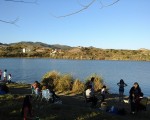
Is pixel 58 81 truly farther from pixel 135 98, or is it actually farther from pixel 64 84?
pixel 135 98

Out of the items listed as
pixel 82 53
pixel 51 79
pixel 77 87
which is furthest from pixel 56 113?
pixel 82 53

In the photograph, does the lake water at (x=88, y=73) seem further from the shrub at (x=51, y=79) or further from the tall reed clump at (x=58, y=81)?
the tall reed clump at (x=58, y=81)

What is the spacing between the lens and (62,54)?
7520 inches

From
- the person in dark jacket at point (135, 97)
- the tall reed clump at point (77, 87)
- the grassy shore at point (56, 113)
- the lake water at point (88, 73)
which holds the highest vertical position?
the person in dark jacket at point (135, 97)

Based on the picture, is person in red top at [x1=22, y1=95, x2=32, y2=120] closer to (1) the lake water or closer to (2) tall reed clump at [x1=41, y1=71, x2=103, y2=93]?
(2) tall reed clump at [x1=41, y1=71, x2=103, y2=93]

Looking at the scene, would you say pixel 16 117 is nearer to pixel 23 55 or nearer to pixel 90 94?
pixel 90 94

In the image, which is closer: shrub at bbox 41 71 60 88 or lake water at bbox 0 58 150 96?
shrub at bbox 41 71 60 88

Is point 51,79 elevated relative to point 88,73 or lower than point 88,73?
elevated

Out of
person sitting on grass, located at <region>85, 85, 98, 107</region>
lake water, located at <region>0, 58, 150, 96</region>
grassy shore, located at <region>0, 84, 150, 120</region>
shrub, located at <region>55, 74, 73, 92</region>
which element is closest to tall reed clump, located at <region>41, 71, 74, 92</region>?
shrub, located at <region>55, 74, 73, 92</region>

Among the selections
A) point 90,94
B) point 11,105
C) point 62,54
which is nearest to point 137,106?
point 90,94

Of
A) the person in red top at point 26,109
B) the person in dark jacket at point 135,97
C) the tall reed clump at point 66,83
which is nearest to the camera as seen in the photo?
the person in red top at point 26,109

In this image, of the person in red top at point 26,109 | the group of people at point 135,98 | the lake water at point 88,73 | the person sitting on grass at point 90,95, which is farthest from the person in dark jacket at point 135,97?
the lake water at point 88,73

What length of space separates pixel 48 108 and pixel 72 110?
1.23 m

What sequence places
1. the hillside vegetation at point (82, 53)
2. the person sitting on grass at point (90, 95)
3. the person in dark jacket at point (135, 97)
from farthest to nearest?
the hillside vegetation at point (82, 53) < the person sitting on grass at point (90, 95) < the person in dark jacket at point (135, 97)
